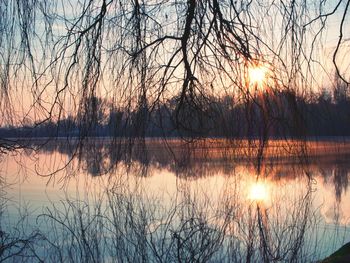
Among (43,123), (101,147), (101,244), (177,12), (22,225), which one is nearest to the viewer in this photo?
(43,123)

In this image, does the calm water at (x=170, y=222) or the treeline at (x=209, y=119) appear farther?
the calm water at (x=170, y=222)

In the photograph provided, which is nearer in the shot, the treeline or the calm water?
the treeline

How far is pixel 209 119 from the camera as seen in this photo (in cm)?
211

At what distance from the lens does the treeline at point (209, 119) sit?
6.42 ft

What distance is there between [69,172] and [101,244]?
8.05ft

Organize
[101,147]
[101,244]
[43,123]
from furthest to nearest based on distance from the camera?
[101,244] < [101,147] < [43,123]

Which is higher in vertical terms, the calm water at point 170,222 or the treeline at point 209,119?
the treeline at point 209,119

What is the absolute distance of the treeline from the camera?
196 centimetres

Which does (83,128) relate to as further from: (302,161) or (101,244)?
(101,244)

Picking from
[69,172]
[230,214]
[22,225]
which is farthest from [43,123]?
[22,225]

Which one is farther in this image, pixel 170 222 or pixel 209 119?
pixel 170 222

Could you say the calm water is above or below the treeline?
below

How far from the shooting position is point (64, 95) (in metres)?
2.02

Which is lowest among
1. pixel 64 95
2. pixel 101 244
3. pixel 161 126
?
pixel 101 244
